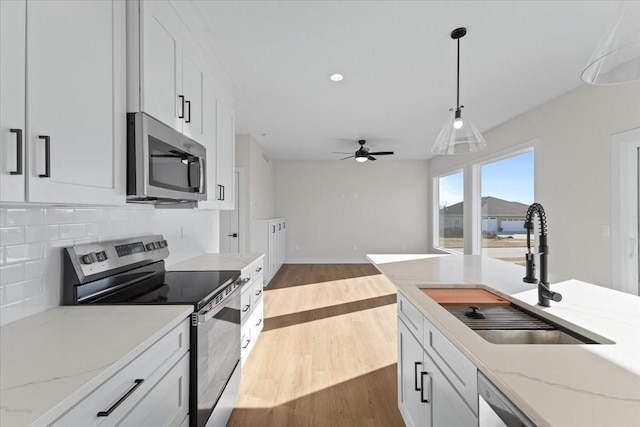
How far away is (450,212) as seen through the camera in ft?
23.9

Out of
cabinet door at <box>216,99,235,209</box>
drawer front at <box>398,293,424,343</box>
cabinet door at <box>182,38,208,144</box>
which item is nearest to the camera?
drawer front at <box>398,293,424,343</box>

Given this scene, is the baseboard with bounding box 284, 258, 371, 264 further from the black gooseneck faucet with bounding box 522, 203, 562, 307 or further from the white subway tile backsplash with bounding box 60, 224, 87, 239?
the black gooseneck faucet with bounding box 522, 203, 562, 307

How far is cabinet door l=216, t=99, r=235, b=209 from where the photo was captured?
2699mm

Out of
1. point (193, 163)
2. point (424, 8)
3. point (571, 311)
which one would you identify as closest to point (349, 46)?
point (424, 8)

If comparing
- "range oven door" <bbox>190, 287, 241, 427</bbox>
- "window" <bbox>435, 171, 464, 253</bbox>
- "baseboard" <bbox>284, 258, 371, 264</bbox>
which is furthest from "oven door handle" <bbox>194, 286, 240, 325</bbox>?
"baseboard" <bbox>284, 258, 371, 264</bbox>

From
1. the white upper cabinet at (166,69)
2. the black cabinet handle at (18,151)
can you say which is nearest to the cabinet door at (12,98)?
the black cabinet handle at (18,151)

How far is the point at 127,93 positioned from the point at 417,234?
764 centimetres

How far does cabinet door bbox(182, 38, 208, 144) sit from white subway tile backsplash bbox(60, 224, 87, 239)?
0.77 metres

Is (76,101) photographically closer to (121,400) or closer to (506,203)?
(121,400)

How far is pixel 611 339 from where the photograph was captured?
3.12 ft

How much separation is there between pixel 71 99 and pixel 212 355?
1.28 m

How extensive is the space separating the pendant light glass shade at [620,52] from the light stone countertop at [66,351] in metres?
1.72

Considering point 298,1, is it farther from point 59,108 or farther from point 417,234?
point 417,234

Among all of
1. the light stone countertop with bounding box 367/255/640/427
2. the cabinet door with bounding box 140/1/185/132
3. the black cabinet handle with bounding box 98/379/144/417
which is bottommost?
the black cabinet handle with bounding box 98/379/144/417
